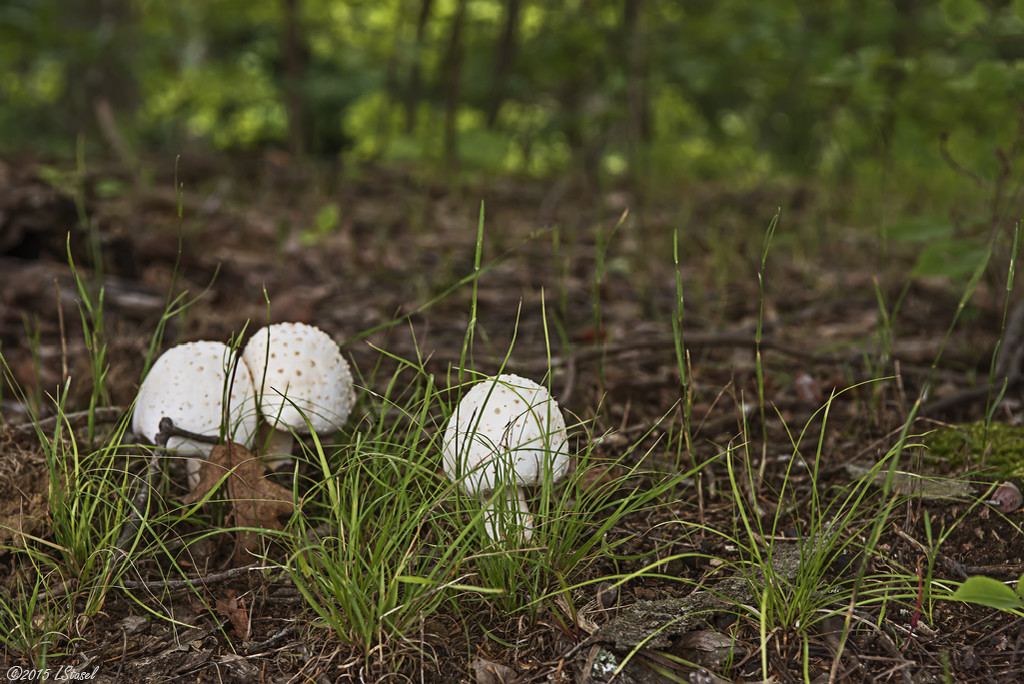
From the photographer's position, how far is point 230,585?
180cm

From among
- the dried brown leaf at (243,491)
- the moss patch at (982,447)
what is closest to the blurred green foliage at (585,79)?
the moss patch at (982,447)

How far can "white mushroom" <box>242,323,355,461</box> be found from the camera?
6.39 feet

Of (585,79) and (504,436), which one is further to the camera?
(585,79)

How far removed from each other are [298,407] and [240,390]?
35cm

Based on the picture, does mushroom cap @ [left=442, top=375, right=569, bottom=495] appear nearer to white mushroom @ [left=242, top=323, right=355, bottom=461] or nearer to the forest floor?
the forest floor

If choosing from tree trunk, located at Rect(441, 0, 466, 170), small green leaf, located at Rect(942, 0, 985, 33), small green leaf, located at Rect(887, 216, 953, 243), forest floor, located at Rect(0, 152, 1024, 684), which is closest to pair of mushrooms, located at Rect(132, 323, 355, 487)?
forest floor, located at Rect(0, 152, 1024, 684)

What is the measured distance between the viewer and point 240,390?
1.95 metres

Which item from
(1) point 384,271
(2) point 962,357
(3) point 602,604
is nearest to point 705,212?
(1) point 384,271

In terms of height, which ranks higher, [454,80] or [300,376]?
[454,80]

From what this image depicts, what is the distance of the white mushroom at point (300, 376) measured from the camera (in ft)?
6.39

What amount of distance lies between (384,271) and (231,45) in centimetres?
1109

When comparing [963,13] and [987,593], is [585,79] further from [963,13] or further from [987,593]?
[987,593]

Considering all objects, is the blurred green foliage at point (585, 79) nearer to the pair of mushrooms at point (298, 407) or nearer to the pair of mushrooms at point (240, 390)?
the pair of mushrooms at point (298, 407)

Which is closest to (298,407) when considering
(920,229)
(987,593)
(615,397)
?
(615,397)
